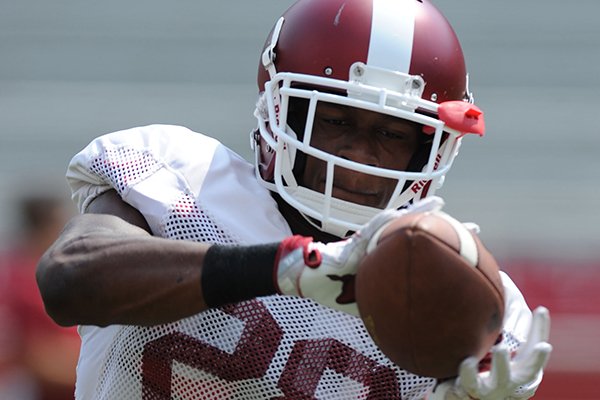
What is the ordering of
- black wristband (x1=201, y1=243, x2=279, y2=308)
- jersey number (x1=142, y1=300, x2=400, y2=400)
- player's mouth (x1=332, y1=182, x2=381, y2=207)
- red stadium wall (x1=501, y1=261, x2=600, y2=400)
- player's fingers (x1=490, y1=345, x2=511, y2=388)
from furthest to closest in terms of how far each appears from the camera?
1. red stadium wall (x1=501, y1=261, x2=600, y2=400)
2. player's mouth (x1=332, y1=182, x2=381, y2=207)
3. jersey number (x1=142, y1=300, x2=400, y2=400)
4. black wristband (x1=201, y1=243, x2=279, y2=308)
5. player's fingers (x1=490, y1=345, x2=511, y2=388)

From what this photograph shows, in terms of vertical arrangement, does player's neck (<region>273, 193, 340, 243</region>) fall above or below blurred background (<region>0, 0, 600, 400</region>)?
above

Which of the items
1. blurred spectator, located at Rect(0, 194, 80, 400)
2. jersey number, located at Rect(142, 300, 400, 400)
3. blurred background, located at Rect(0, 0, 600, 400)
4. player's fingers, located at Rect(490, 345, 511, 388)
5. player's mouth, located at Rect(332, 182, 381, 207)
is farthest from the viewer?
blurred background, located at Rect(0, 0, 600, 400)

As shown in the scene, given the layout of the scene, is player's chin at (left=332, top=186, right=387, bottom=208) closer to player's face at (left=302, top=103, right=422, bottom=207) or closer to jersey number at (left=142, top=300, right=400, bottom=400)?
player's face at (left=302, top=103, right=422, bottom=207)

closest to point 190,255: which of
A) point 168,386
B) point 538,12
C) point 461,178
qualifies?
point 168,386

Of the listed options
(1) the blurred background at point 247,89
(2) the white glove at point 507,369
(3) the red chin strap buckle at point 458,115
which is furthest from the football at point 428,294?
(1) the blurred background at point 247,89

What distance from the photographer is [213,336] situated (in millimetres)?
1712

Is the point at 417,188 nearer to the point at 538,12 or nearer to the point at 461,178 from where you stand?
the point at 461,178

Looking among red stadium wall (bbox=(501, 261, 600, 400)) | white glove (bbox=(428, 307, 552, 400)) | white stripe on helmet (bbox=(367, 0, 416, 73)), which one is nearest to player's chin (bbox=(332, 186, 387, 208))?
white stripe on helmet (bbox=(367, 0, 416, 73))

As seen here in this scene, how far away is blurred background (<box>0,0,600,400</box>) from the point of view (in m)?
5.26

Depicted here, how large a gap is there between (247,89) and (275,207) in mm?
3706

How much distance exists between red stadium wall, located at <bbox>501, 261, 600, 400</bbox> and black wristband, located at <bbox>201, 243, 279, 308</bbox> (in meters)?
2.54

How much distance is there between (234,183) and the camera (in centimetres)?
187

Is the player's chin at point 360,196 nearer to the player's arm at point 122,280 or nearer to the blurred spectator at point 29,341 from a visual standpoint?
the player's arm at point 122,280

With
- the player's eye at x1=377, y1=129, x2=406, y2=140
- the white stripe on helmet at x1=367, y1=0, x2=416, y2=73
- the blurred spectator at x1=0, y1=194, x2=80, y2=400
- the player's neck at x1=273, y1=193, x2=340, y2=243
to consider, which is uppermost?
the white stripe on helmet at x1=367, y1=0, x2=416, y2=73
